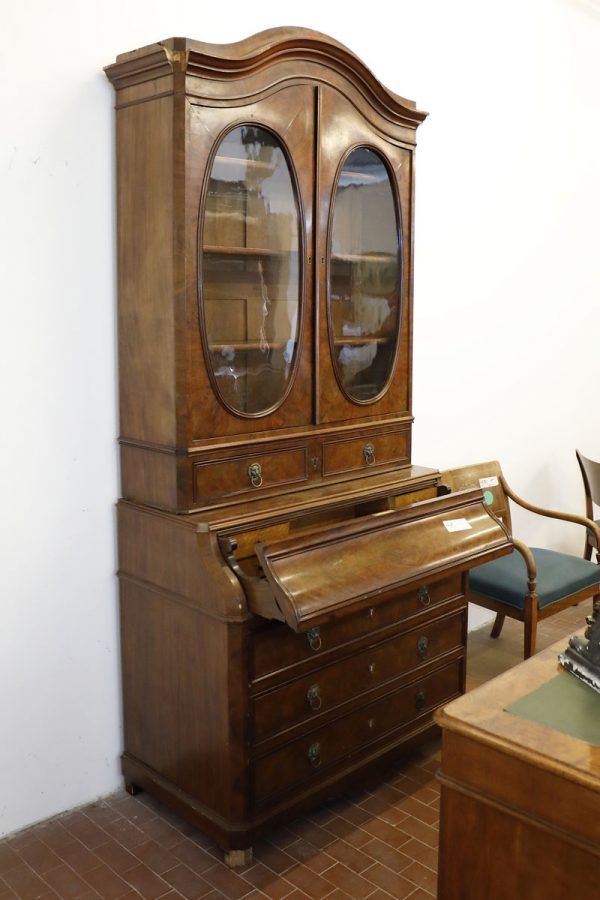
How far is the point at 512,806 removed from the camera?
1652 mm

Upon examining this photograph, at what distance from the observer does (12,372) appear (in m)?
2.54

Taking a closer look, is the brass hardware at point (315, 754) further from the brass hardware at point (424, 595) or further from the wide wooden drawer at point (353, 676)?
the brass hardware at point (424, 595)

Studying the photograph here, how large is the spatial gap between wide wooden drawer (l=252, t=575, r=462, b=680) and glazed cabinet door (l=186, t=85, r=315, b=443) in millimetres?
620

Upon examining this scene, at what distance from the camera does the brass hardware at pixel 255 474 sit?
8.73 ft

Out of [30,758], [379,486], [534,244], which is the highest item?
[534,244]

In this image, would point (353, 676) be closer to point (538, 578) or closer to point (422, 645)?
point (422, 645)

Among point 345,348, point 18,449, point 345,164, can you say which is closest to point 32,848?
point 18,449

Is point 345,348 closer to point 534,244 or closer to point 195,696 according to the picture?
point 195,696

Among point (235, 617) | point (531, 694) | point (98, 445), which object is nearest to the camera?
point (531, 694)

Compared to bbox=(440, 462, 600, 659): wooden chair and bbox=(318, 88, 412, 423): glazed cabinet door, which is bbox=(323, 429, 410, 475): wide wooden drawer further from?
bbox=(440, 462, 600, 659): wooden chair

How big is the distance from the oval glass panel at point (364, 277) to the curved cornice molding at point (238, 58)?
0.29 metres

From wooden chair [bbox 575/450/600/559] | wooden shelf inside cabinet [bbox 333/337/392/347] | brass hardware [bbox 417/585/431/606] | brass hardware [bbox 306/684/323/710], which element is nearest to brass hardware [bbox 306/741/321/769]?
brass hardware [bbox 306/684/323/710]

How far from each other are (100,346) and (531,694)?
5.35ft

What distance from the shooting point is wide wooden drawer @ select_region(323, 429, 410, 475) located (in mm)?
2922
